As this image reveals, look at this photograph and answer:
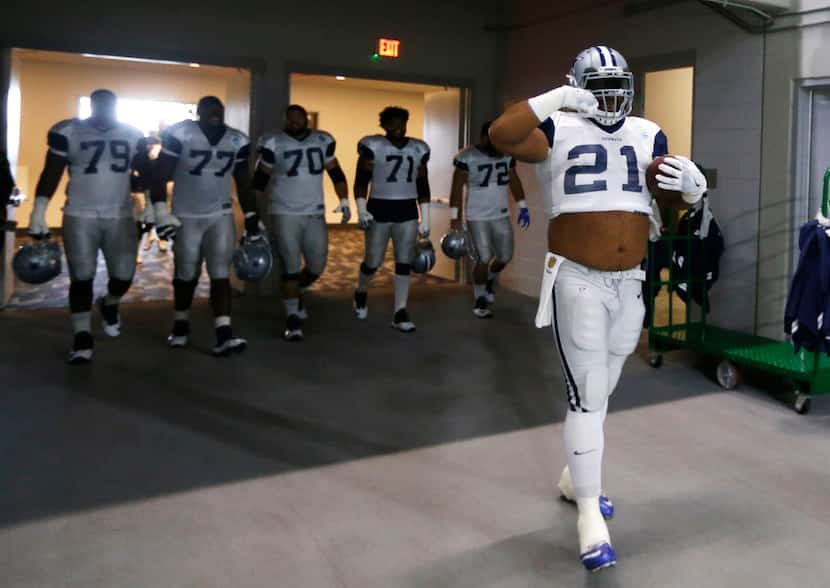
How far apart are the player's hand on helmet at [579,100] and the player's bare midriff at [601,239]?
35cm

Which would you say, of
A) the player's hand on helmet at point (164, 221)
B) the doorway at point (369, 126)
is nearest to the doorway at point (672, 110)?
the doorway at point (369, 126)

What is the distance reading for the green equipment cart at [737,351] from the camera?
13.2ft

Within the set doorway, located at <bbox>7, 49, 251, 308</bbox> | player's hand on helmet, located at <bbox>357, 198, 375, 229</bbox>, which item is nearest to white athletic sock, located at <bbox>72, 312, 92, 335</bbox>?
player's hand on helmet, located at <bbox>357, 198, 375, 229</bbox>

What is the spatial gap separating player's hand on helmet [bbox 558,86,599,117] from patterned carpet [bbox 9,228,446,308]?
5.31 m

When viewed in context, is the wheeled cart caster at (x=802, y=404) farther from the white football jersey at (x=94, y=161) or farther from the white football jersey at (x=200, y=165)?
the white football jersey at (x=94, y=161)

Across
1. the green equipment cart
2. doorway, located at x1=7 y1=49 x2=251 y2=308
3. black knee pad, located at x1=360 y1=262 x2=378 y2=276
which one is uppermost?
doorway, located at x1=7 y1=49 x2=251 y2=308

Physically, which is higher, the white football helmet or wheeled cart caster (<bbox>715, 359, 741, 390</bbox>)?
the white football helmet

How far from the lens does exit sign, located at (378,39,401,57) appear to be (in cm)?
744

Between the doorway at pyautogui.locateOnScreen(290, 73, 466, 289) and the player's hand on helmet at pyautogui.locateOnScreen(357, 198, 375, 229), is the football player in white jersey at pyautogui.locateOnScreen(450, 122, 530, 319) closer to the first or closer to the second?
the player's hand on helmet at pyautogui.locateOnScreen(357, 198, 375, 229)

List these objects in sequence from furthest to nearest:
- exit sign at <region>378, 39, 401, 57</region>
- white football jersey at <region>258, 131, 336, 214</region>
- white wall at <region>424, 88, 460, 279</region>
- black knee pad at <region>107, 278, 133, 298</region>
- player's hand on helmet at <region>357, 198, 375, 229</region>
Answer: white wall at <region>424, 88, 460, 279</region>, exit sign at <region>378, 39, 401, 57</region>, player's hand on helmet at <region>357, 198, 375, 229</region>, white football jersey at <region>258, 131, 336, 214</region>, black knee pad at <region>107, 278, 133, 298</region>

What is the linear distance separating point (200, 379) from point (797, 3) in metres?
4.47

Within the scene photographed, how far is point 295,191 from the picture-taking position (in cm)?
557

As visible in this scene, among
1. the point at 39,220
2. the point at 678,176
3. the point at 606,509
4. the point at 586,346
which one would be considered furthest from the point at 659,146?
the point at 39,220

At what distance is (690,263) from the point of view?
16.6 ft
